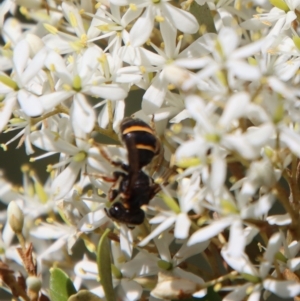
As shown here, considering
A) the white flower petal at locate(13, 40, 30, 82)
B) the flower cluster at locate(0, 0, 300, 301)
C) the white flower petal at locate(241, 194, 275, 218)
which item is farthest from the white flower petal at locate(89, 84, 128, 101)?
the white flower petal at locate(241, 194, 275, 218)

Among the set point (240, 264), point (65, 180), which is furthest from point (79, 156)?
point (240, 264)

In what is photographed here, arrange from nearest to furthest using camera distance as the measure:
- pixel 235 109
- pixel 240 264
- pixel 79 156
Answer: pixel 235 109, pixel 240 264, pixel 79 156

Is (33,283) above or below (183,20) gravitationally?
below

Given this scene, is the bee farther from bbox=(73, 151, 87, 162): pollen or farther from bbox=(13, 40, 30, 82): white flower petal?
bbox=(13, 40, 30, 82): white flower petal

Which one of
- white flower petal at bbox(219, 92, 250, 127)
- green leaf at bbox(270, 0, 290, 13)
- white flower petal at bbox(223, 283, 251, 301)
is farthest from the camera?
green leaf at bbox(270, 0, 290, 13)

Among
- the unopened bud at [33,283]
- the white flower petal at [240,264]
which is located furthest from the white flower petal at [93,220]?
the white flower petal at [240,264]

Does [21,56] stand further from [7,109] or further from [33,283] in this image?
[33,283]
